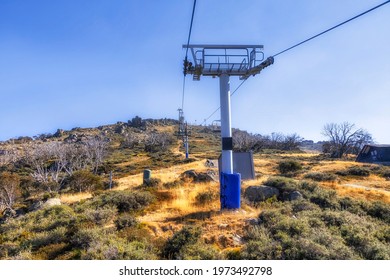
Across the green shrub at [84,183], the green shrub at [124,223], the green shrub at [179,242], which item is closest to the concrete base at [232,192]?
the green shrub at [179,242]

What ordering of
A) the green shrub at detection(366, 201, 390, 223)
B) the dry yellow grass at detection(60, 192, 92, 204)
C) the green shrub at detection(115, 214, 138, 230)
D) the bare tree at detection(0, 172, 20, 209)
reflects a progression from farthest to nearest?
the bare tree at detection(0, 172, 20, 209) → the dry yellow grass at detection(60, 192, 92, 204) → the green shrub at detection(366, 201, 390, 223) → the green shrub at detection(115, 214, 138, 230)

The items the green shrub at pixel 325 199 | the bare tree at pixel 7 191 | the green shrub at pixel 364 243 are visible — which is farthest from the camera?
the bare tree at pixel 7 191

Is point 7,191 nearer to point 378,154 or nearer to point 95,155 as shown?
point 95,155

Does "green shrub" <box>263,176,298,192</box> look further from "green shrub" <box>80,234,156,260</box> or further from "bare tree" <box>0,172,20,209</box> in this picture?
"bare tree" <box>0,172,20,209</box>

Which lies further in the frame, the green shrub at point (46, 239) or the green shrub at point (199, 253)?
the green shrub at point (46, 239)

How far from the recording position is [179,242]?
23.9 feet

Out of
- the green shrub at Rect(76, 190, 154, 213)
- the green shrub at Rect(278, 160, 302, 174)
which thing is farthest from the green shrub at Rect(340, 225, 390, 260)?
the green shrub at Rect(278, 160, 302, 174)

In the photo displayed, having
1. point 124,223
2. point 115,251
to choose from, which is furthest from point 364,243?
point 124,223

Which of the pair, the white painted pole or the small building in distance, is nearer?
the white painted pole

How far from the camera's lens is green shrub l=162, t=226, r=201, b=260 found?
6.98 metres

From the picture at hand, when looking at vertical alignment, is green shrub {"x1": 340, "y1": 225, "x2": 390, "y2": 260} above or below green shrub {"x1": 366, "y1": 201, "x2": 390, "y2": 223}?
above

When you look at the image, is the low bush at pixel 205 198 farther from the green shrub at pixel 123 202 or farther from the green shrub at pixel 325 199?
the green shrub at pixel 325 199

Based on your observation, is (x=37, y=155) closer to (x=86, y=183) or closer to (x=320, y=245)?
(x=86, y=183)

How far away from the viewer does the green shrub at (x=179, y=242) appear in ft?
22.9
